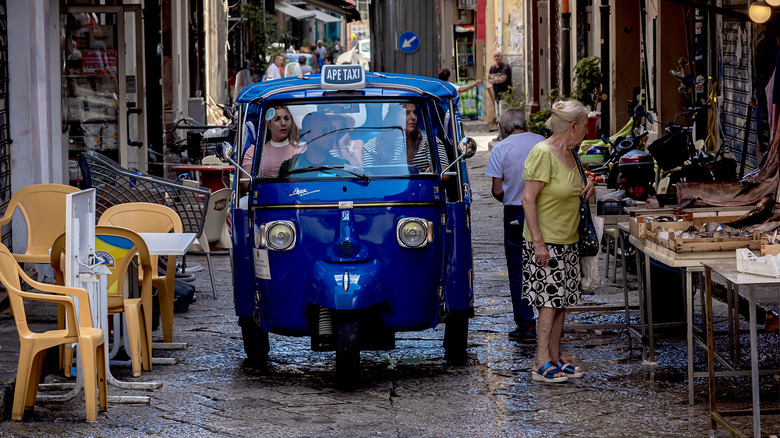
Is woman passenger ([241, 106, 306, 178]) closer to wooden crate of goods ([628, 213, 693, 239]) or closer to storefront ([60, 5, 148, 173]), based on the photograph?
wooden crate of goods ([628, 213, 693, 239])

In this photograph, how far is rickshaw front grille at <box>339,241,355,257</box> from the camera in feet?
21.3

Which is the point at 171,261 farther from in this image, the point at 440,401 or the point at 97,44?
the point at 97,44

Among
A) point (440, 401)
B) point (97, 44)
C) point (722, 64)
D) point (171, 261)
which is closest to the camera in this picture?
point (440, 401)

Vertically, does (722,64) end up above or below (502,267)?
above

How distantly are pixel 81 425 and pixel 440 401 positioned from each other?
1912mm

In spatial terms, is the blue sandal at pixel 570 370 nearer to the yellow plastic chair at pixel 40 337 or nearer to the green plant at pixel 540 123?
the yellow plastic chair at pixel 40 337

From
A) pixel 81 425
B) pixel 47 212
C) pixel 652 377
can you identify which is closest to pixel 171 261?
pixel 47 212

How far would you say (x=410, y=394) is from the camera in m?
6.52

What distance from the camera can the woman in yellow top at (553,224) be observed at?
21.7 feet

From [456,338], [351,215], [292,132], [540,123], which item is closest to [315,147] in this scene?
[292,132]

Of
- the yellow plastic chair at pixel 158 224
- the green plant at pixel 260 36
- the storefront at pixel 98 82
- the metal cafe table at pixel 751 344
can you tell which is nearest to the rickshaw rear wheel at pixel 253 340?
the yellow plastic chair at pixel 158 224

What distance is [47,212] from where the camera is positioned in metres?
8.65

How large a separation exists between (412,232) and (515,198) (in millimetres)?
1536

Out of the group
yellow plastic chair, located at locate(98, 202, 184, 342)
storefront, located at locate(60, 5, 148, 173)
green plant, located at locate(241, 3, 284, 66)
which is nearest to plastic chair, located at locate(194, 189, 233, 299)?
yellow plastic chair, located at locate(98, 202, 184, 342)
